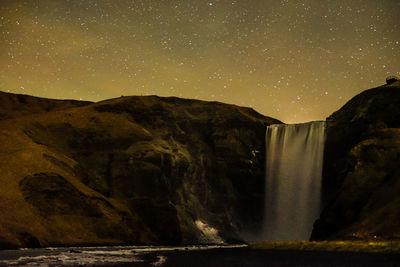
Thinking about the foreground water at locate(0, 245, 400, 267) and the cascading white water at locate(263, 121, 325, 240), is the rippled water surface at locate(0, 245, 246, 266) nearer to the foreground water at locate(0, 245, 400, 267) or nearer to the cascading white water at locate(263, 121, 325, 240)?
the foreground water at locate(0, 245, 400, 267)

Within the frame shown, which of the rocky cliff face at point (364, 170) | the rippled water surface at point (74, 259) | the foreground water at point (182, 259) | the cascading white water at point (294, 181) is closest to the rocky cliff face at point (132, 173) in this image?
the cascading white water at point (294, 181)

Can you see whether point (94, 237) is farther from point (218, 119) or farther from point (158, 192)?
point (218, 119)

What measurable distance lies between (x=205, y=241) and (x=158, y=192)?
12007mm

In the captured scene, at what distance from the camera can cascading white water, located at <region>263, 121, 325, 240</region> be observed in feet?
251

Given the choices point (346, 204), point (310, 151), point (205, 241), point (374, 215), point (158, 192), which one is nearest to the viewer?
point (374, 215)

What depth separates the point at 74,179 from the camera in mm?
57188

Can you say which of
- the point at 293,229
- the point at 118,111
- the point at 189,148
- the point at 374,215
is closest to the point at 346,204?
the point at 374,215

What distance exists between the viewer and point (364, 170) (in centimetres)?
5741

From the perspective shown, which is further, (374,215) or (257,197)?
(257,197)

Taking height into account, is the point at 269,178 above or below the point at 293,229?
Answer: above

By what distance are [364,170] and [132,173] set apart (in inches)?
1282

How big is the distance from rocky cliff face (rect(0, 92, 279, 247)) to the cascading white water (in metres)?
2.97

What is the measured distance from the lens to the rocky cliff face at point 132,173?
51.2m

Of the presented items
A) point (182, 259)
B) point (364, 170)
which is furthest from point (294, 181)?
point (182, 259)
